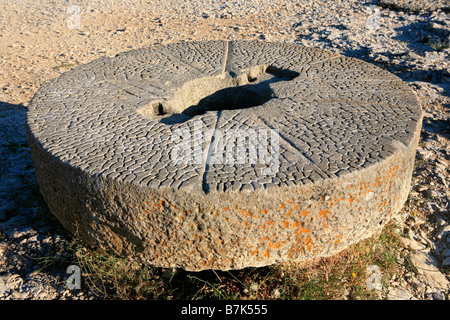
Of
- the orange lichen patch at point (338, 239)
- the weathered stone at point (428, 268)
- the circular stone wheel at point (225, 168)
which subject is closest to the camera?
the circular stone wheel at point (225, 168)

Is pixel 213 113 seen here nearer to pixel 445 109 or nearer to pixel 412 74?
pixel 445 109

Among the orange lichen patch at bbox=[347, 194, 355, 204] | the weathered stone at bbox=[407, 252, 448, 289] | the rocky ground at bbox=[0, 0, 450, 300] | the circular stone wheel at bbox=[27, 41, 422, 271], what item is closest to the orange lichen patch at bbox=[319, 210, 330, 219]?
the circular stone wheel at bbox=[27, 41, 422, 271]

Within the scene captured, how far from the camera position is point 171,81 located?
11.4ft

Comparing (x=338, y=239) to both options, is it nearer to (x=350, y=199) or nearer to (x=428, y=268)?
(x=350, y=199)

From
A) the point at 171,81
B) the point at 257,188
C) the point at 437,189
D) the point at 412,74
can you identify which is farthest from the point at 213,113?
the point at 412,74

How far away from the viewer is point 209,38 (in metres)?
7.00

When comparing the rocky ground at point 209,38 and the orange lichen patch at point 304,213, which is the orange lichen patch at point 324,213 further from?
the rocky ground at point 209,38

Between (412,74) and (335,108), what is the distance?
3082mm

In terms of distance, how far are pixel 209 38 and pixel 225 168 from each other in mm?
5137

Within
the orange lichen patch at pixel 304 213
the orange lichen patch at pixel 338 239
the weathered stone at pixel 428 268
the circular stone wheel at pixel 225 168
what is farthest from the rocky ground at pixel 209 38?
the orange lichen patch at pixel 304 213

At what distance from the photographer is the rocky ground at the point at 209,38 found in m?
2.93

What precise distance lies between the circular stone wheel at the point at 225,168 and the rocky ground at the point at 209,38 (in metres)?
0.55

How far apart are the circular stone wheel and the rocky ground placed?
0.55 m

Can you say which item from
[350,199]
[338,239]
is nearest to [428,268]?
[338,239]
